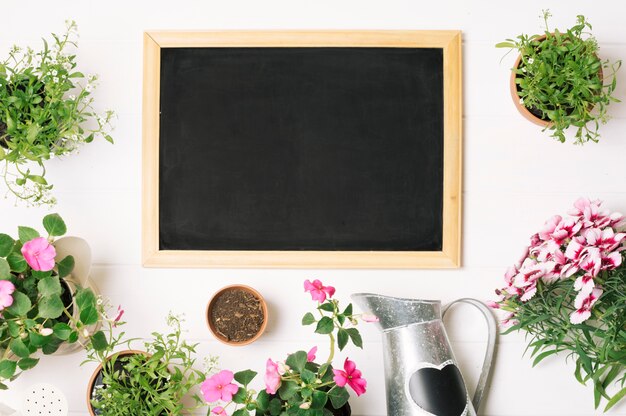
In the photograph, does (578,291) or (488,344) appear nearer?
(578,291)

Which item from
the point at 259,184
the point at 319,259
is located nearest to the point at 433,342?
the point at 319,259

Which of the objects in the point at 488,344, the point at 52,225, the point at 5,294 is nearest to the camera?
the point at 5,294

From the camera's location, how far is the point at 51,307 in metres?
1.34

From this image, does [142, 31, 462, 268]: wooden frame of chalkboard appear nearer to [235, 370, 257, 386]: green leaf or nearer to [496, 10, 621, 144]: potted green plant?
[496, 10, 621, 144]: potted green plant

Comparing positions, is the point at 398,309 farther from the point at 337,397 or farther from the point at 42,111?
the point at 42,111

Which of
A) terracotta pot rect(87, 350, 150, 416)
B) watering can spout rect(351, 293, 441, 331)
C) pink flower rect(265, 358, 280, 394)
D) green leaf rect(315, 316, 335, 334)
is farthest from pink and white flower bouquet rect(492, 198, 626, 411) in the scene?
terracotta pot rect(87, 350, 150, 416)

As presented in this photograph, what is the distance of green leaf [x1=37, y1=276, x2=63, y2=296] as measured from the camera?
4.43ft

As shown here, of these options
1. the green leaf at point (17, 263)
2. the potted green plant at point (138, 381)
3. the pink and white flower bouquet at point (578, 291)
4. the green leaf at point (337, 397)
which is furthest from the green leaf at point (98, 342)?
the pink and white flower bouquet at point (578, 291)

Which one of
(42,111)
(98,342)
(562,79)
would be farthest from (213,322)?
(562,79)

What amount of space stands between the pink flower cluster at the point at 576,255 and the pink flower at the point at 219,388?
687mm

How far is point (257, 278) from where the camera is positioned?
5.15 ft

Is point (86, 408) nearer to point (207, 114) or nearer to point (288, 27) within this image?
point (207, 114)

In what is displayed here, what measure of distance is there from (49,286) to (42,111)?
0.43m

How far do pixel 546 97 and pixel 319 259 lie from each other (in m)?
0.69
